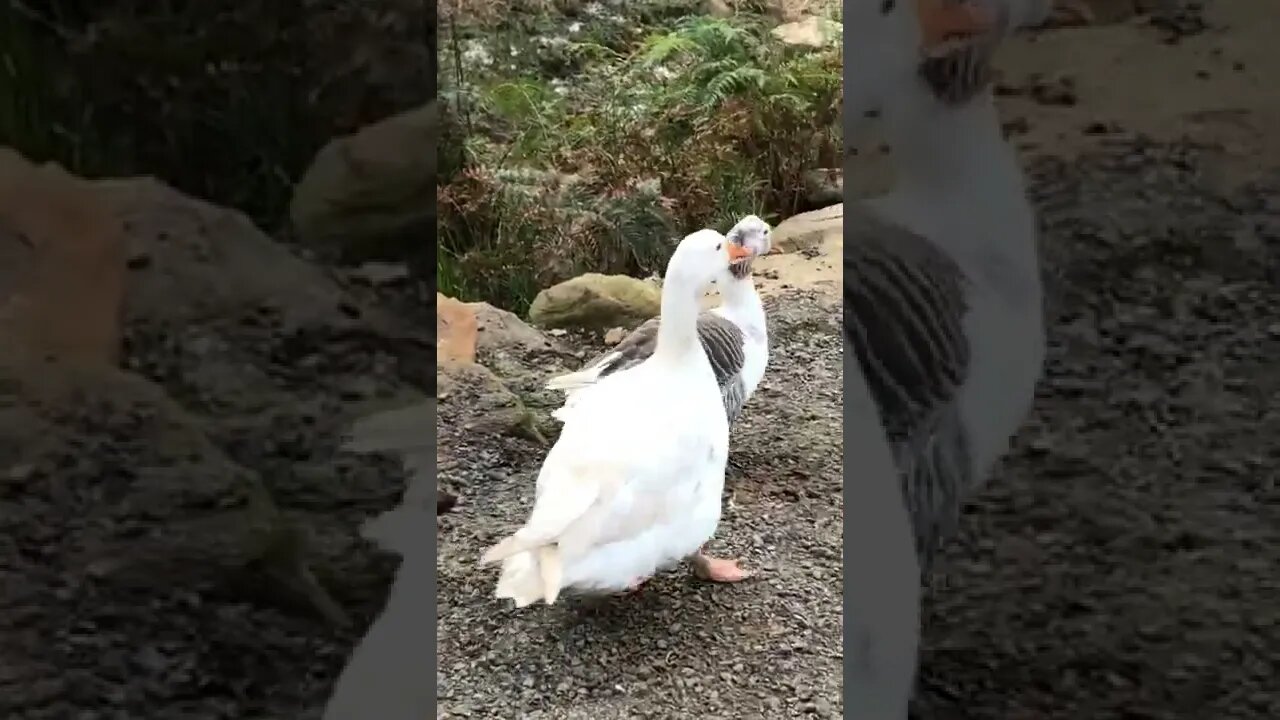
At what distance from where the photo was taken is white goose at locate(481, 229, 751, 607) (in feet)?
3.37

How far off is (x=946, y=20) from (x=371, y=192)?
511 mm

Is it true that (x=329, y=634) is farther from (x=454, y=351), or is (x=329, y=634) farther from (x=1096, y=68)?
(x=1096, y=68)

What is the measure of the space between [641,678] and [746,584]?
17 cm

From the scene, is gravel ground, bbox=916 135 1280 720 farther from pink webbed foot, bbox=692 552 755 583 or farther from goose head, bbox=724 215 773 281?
goose head, bbox=724 215 773 281

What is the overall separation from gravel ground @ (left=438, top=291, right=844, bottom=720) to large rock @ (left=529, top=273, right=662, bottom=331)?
0.19 meters

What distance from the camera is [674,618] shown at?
1100mm

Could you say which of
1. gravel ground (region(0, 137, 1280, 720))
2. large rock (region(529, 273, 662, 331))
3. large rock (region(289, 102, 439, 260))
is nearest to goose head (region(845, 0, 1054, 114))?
gravel ground (region(0, 137, 1280, 720))

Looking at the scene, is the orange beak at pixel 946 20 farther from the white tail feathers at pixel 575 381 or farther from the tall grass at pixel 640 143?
the white tail feathers at pixel 575 381

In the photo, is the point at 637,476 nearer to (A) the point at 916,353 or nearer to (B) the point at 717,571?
(B) the point at 717,571

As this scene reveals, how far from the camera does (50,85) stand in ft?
2.64

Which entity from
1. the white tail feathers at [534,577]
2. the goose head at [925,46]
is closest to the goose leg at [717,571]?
the white tail feathers at [534,577]

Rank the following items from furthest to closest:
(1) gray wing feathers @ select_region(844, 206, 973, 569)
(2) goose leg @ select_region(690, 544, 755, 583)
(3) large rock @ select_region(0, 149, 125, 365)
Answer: (2) goose leg @ select_region(690, 544, 755, 583) → (1) gray wing feathers @ select_region(844, 206, 973, 569) → (3) large rock @ select_region(0, 149, 125, 365)

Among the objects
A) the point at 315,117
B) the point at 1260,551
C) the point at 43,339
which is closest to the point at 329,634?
the point at 43,339

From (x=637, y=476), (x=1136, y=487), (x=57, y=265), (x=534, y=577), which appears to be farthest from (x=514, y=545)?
(x=1136, y=487)
